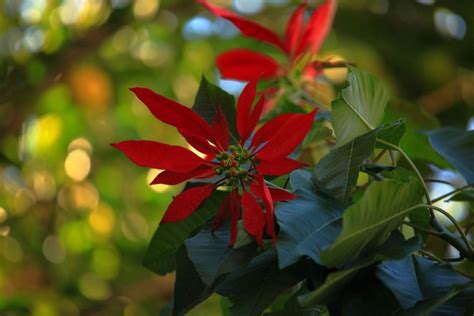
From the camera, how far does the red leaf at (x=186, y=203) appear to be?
489 millimetres

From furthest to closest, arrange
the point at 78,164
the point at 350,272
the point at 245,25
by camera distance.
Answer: the point at 78,164, the point at 245,25, the point at 350,272

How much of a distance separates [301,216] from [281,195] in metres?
0.02

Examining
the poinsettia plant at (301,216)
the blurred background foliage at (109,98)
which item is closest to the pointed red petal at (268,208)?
the poinsettia plant at (301,216)

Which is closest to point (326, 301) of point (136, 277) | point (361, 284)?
point (361, 284)

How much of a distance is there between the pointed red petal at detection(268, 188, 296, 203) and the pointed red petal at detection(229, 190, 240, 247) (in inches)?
1.0

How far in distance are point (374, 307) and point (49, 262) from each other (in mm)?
933

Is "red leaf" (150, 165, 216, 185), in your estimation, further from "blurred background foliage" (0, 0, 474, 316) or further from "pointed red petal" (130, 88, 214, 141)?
"blurred background foliage" (0, 0, 474, 316)

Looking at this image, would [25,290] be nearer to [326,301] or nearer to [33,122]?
[33,122]

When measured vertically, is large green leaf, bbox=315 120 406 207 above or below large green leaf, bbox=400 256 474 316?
above

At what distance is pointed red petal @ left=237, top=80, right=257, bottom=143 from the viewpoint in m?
0.51

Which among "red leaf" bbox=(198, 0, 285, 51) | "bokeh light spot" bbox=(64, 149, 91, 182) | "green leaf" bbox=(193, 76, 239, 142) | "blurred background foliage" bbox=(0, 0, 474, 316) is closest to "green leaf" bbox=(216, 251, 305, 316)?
"green leaf" bbox=(193, 76, 239, 142)

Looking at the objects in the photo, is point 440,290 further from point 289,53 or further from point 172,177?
point 289,53

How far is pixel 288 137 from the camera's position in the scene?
1.59 ft

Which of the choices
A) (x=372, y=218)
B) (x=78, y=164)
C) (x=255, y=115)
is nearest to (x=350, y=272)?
(x=372, y=218)
